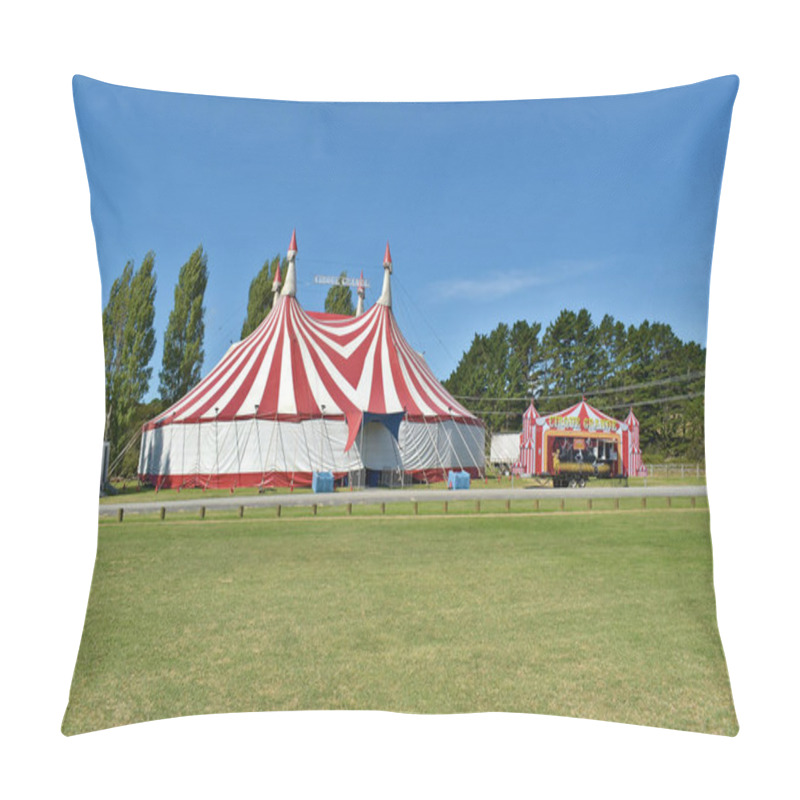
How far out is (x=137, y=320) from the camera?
3.23 m

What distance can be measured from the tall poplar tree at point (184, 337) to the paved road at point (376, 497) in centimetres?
49

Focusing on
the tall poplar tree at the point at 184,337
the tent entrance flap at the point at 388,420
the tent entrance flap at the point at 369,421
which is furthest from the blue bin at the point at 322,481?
the tall poplar tree at the point at 184,337

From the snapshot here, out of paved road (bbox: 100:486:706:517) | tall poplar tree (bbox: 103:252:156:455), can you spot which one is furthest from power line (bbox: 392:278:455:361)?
tall poplar tree (bbox: 103:252:156:455)

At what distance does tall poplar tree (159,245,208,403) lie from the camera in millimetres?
3195

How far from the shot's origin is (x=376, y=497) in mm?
3289

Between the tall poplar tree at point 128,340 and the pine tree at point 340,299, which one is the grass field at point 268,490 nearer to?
the tall poplar tree at point 128,340

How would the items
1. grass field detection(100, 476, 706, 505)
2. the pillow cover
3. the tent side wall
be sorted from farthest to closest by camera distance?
the tent side wall, grass field detection(100, 476, 706, 505), the pillow cover

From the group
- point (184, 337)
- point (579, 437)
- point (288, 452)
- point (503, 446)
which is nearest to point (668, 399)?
point (579, 437)

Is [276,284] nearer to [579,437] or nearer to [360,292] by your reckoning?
[360,292]

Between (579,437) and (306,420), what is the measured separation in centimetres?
125

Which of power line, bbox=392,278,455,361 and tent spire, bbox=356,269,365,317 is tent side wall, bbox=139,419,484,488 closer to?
power line, bbox=392,278,455,361

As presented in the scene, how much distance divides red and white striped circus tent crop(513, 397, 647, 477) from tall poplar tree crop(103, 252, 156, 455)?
5.76 feet

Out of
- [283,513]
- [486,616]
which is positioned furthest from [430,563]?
[283,513]

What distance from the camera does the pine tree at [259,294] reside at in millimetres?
3281
